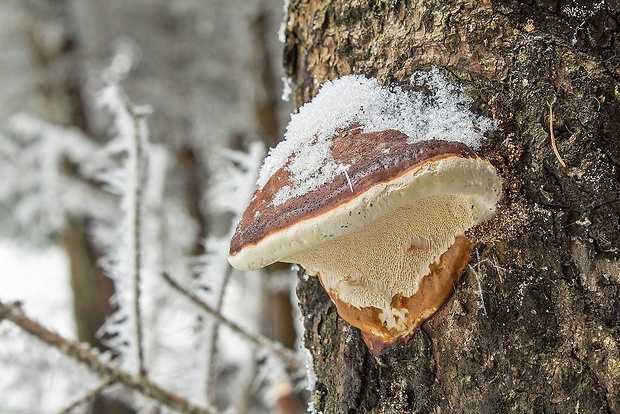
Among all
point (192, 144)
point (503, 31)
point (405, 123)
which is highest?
point (503, 31)

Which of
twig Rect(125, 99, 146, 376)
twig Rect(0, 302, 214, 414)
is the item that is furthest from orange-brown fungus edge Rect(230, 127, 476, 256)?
twig Rect(0, 302, 214, 414)

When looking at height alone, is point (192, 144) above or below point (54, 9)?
below

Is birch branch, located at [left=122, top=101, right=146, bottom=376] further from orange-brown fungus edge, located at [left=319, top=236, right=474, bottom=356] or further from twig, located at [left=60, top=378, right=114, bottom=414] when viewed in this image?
orange-brown fungus edge, located at [left=319, top=236, right=474, bottom=356]

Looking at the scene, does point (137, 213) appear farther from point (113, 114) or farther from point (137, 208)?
point (113, 114)

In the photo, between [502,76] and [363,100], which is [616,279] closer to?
[502,76]

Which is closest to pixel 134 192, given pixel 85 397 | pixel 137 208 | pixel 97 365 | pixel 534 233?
pixel 137 208

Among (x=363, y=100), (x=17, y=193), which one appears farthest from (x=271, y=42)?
(x=363, y=100)

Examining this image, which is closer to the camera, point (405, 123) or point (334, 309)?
point (405, 123)
